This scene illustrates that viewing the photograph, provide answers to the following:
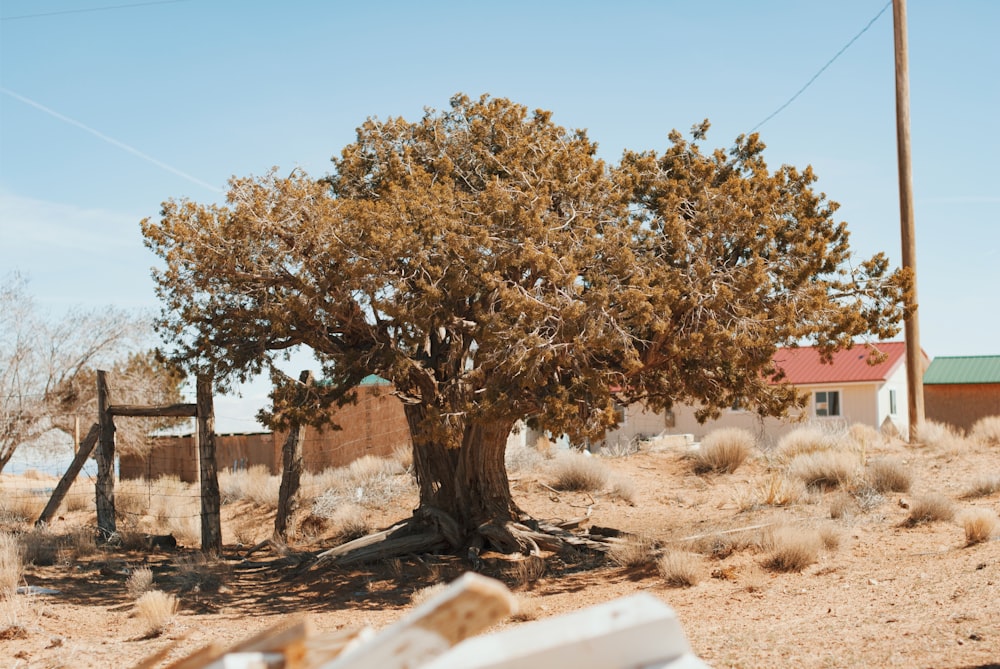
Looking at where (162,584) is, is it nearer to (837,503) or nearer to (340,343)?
(340,343)

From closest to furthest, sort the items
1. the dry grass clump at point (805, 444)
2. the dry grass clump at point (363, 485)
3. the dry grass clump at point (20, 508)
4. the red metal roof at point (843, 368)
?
the dry grass clump at point (363, 485) → the dry grass clump at point (20, 508) → the dry grass clump at point (805, 444) → the red metal roof at point (843, 368)

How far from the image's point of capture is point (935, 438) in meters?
20.4

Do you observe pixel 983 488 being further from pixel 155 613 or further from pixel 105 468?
pixel 105 468

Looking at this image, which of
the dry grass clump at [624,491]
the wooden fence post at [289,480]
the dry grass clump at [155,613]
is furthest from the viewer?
the dry grass clump at [624,491]

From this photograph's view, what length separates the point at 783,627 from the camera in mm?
9266

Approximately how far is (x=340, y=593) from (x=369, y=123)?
6960 millimetres

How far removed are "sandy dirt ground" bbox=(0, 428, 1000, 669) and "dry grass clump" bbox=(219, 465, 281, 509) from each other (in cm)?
188

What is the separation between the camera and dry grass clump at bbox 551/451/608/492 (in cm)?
1967

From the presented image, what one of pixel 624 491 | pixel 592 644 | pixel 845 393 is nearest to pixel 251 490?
pixel 624 491

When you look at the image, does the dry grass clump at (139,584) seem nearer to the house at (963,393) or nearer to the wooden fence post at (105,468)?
the wooden fence post at (105,468)

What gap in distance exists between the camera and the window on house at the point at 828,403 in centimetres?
3662

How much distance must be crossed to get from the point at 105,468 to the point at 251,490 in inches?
193

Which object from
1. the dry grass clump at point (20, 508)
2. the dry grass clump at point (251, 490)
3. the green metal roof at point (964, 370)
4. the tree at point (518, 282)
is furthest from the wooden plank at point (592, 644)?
the green metal roof at point (964, 370)

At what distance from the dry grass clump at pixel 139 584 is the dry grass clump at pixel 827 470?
1116 centimetres
